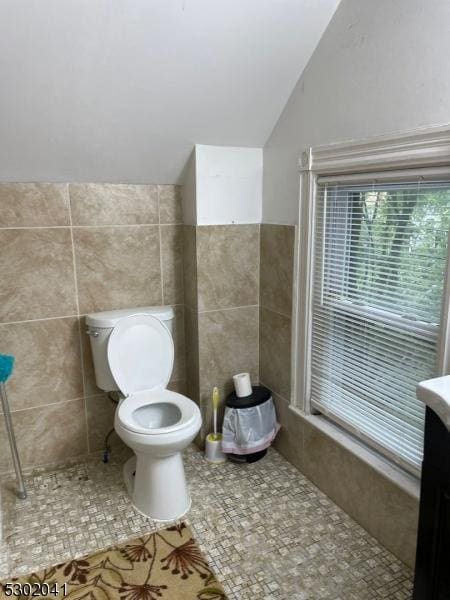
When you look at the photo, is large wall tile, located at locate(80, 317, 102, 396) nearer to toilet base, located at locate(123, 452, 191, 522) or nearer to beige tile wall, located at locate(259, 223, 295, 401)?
toilet base, located at locate(123, 452, 191, 522)

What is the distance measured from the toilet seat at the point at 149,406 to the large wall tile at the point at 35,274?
1.99 feet

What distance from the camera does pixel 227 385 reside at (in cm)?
270

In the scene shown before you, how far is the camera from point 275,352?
259 cm

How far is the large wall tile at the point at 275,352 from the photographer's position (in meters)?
2.48

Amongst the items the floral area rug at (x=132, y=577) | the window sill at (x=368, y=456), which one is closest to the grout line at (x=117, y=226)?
the window sill at (x=368, y=456)

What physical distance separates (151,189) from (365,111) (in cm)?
120

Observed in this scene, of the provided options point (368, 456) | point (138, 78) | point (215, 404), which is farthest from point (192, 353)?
point (138, 78)

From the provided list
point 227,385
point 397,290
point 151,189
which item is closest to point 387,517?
point 397,290

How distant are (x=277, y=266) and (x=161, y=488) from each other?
124 centimetres

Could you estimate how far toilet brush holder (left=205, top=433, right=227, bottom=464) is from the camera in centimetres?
254

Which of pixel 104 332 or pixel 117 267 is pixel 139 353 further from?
pixel 117 267

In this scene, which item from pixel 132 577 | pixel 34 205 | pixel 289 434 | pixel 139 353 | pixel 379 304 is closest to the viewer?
pixel 132 577

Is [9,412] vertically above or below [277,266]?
below

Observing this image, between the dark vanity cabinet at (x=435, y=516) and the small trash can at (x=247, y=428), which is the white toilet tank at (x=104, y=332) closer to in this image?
the small trash can at (x=247, y=428)
